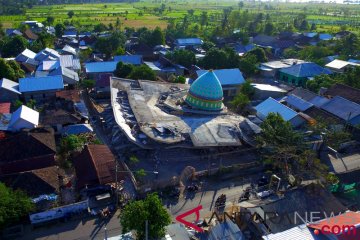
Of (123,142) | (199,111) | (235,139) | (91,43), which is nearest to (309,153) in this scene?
(235,139)

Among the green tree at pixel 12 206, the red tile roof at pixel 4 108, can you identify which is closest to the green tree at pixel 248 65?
the red tile roof at pixel 4 108

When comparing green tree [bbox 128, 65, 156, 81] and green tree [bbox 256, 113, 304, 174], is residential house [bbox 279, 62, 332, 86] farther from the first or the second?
green tree [bbox 256, 113, 304, 174]

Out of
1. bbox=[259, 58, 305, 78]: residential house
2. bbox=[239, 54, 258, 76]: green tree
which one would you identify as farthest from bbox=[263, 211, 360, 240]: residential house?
bbox=[259, 58, 305, 78]: residential house

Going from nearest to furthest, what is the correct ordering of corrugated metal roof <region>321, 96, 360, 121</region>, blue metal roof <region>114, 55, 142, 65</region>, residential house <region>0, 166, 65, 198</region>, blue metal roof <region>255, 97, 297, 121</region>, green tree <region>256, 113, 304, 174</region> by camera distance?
1. residential house <region>0, 166, 65, 198</region>
2. green tree <region>256, 113, 304, 174</region>
3. blue metal roof <region>255, 97, 297, 121</region>
4. corrugated metal roof <region>321, 96, 360, 121</region>
5. blue metal roof <region>114, 55, 142, 65</region>

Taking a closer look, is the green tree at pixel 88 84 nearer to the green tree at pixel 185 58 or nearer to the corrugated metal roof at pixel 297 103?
the green tree at pixel 185 58

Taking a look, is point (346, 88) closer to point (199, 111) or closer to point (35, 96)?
point (199, 111)

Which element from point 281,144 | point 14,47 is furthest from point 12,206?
point 14,47
